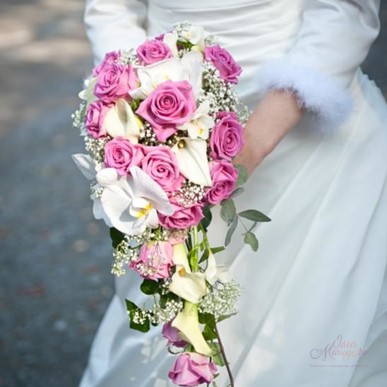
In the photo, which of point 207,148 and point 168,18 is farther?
point 168,18

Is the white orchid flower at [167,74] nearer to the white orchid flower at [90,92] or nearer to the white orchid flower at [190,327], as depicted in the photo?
the white orchid flower at [90,92]

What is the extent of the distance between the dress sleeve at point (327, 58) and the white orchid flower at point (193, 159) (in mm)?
359

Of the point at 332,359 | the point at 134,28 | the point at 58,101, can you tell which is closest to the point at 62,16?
the point at 58,101

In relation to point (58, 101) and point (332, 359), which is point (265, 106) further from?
point (58, 101)

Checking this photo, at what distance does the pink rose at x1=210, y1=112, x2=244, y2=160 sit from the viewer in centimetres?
181

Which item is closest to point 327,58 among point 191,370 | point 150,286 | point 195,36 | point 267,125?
point 267,125

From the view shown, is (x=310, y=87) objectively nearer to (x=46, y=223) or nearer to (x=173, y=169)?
(x=173, y=169)

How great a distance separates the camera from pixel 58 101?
20.6ft

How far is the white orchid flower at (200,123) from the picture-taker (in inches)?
69.6

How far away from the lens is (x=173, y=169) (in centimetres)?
175

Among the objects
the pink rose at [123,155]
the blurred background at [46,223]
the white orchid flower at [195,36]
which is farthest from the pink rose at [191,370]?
the blurred background at [46,223]

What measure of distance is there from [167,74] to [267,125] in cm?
33

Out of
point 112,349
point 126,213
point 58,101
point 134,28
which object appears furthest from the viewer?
point 58,101

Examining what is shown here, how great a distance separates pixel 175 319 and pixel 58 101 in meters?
4.60
